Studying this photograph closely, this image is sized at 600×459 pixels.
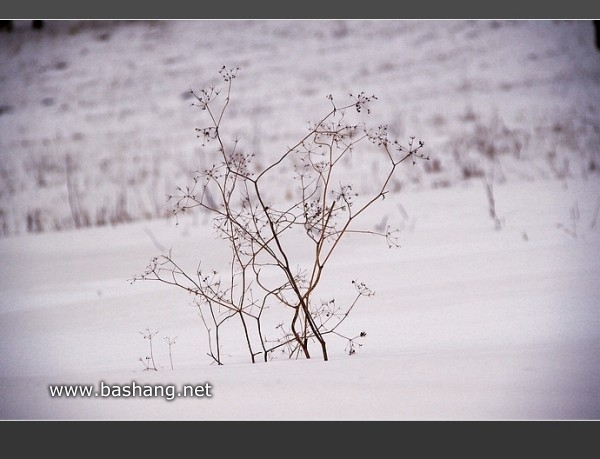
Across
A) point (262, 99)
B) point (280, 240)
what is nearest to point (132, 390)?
point (280, 240)

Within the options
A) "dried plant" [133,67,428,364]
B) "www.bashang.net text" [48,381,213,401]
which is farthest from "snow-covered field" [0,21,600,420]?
"dried plant" [133,67,428,364]

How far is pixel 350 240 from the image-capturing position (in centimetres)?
451

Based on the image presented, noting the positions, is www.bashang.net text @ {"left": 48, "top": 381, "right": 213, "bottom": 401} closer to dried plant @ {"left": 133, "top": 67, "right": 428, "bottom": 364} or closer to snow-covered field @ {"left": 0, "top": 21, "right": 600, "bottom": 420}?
snow-covered field @ {"left": 0, "top": 21, "right": 600, "bottom": 420}

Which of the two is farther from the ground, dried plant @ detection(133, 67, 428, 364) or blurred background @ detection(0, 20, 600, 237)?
blurred background @ detection(0, 20, 600, 237)

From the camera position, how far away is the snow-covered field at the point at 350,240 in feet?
7.25

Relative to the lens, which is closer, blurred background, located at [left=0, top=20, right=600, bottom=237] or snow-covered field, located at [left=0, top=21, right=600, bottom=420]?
snow-covered field, located at [left=0, top=21, right=600, bottom=420]

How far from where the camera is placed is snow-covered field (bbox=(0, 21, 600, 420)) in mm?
2211

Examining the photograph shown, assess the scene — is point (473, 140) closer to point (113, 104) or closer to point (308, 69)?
point (308, 69)

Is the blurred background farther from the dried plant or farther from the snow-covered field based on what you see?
the dried plant

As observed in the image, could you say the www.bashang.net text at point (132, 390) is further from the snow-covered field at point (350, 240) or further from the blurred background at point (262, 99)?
the blurred background at point (262, 99)

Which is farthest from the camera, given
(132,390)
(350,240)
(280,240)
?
(280,240)

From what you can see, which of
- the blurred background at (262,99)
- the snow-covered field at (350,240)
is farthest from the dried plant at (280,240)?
the blurred background at (262,99)

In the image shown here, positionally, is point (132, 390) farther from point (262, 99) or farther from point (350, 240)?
point (262, 99)

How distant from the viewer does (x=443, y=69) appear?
962cm
